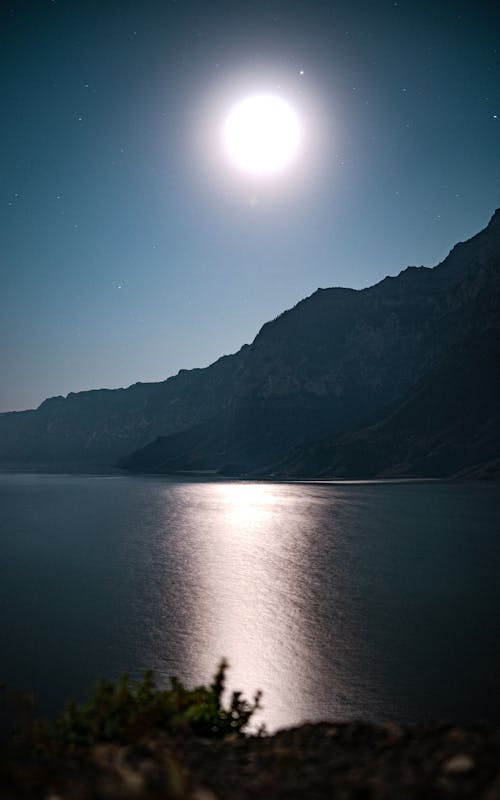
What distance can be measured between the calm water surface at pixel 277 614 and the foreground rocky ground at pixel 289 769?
25.5ft

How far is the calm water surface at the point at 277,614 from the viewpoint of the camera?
17.1 meters

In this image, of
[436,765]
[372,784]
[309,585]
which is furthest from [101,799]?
[309,585]

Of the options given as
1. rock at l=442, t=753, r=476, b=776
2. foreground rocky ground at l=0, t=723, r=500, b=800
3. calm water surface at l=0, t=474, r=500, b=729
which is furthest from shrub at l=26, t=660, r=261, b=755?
calm water surface at l=0, t=474, r=500, b=729

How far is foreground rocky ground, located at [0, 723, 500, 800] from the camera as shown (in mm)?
4582

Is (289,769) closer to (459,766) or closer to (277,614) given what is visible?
(459,766)

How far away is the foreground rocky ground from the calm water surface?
25.5ft

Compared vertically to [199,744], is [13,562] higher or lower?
lower

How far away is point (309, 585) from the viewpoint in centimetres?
3266

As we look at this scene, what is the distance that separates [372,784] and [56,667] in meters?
18.2

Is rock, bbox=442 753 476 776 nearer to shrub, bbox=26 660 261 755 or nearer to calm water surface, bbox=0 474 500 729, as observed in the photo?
shrub, bbox=26 660 261 755

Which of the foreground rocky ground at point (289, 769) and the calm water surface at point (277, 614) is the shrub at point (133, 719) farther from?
the calm water surface at point (277, 614)

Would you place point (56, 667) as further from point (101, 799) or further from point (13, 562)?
point (13, 562)

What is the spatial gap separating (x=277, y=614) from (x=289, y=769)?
2115 cm

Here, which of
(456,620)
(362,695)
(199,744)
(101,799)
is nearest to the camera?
(101,799)
